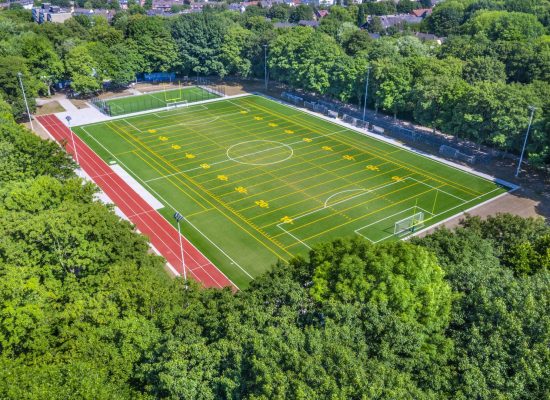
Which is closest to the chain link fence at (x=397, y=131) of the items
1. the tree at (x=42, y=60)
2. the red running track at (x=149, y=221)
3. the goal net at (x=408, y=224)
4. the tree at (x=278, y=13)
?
the goal net at (x=408, y=224)

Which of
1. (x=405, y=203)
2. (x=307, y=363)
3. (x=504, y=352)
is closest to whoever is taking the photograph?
(x=307, y=363)

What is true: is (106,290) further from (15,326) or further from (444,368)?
(444,368)

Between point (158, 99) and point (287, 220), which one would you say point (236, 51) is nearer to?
point (158, 99)

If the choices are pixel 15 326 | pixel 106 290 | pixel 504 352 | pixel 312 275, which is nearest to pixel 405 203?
pixel 312 275

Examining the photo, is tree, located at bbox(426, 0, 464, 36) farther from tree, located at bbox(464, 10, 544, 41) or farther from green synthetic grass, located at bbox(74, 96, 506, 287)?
green synthetic grass, located at bbox(74, 96, 506, 287)

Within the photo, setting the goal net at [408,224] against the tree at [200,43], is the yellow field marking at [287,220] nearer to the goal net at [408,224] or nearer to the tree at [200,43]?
the goal net at [408,224]

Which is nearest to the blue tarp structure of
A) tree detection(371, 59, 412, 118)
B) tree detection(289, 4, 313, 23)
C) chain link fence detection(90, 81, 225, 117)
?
chain link fence detection(90, 81, 225, 117)
